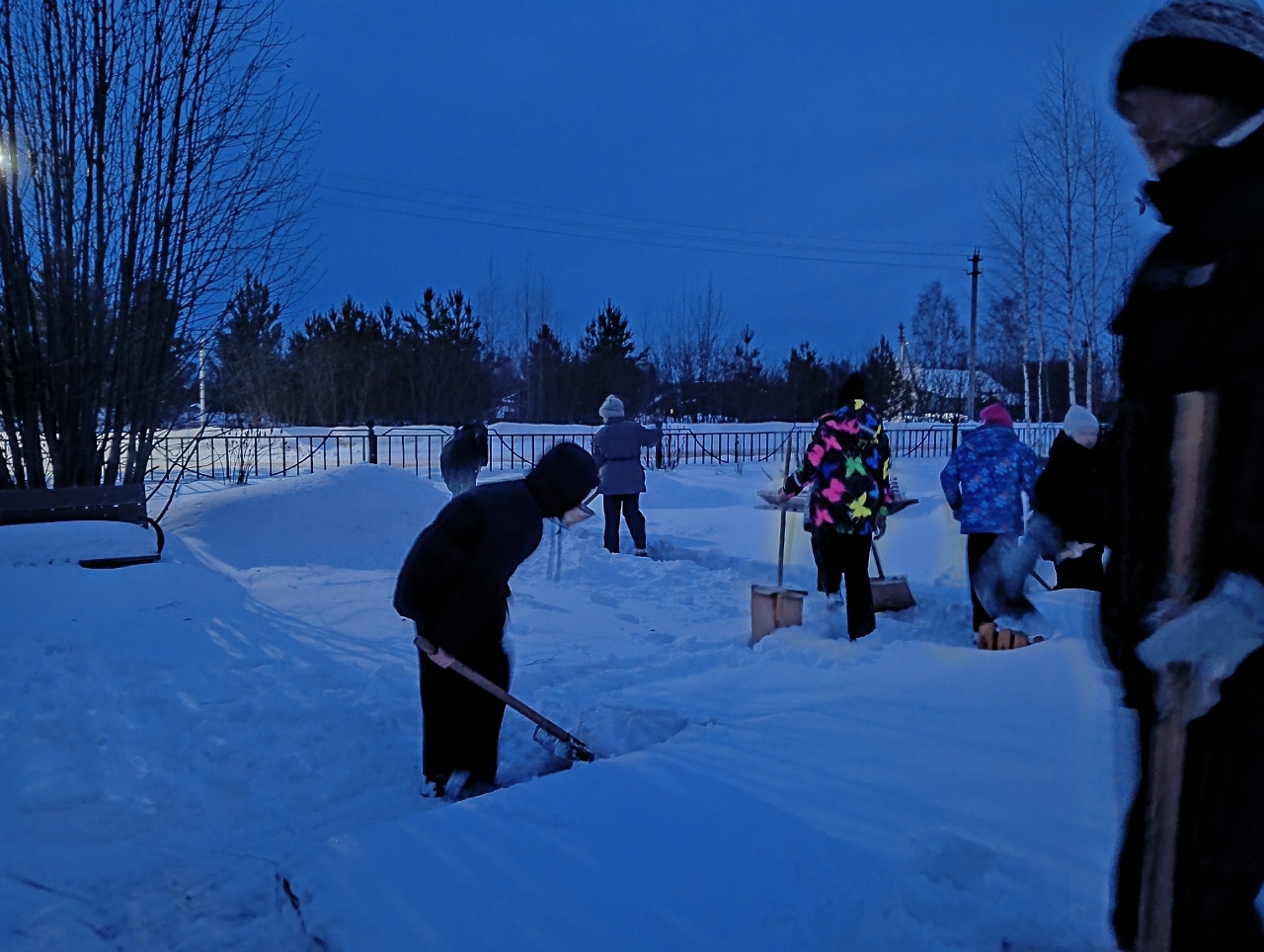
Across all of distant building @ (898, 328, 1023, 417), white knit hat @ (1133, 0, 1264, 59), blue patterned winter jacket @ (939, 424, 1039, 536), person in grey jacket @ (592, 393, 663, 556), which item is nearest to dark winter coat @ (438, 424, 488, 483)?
person in grey jacket @ (592, 393, 663, 556)

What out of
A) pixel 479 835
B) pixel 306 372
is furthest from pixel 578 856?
pixel 306 372

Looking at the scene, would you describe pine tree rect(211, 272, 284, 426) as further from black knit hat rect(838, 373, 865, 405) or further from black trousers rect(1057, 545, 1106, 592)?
black trousers rect(1057, 545, 1106, 592)

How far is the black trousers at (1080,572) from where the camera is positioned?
1896 mm

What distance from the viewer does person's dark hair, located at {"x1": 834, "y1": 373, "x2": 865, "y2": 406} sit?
5289 millimetres

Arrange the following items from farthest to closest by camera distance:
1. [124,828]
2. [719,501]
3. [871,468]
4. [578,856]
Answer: [719,501] → [871,468] → [124,828] → [578,856]

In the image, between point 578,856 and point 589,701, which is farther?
point 589,701

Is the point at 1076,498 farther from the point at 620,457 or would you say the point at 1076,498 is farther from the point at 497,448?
the point at 497,448

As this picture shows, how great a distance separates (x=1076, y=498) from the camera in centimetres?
160

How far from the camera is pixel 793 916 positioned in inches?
72.6

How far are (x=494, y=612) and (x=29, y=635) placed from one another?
3100 millimetres

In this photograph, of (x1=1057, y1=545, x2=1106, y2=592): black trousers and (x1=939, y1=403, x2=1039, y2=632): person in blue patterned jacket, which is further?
(x1=939, y1=403, x2=1039, y2=632): person in blue patterned jacket

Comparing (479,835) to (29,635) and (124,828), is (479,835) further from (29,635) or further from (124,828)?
(29,635)

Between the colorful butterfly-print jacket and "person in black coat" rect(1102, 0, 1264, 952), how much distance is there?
12.8 feet

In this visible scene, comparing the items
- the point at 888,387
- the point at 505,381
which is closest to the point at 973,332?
the point at 888,387
